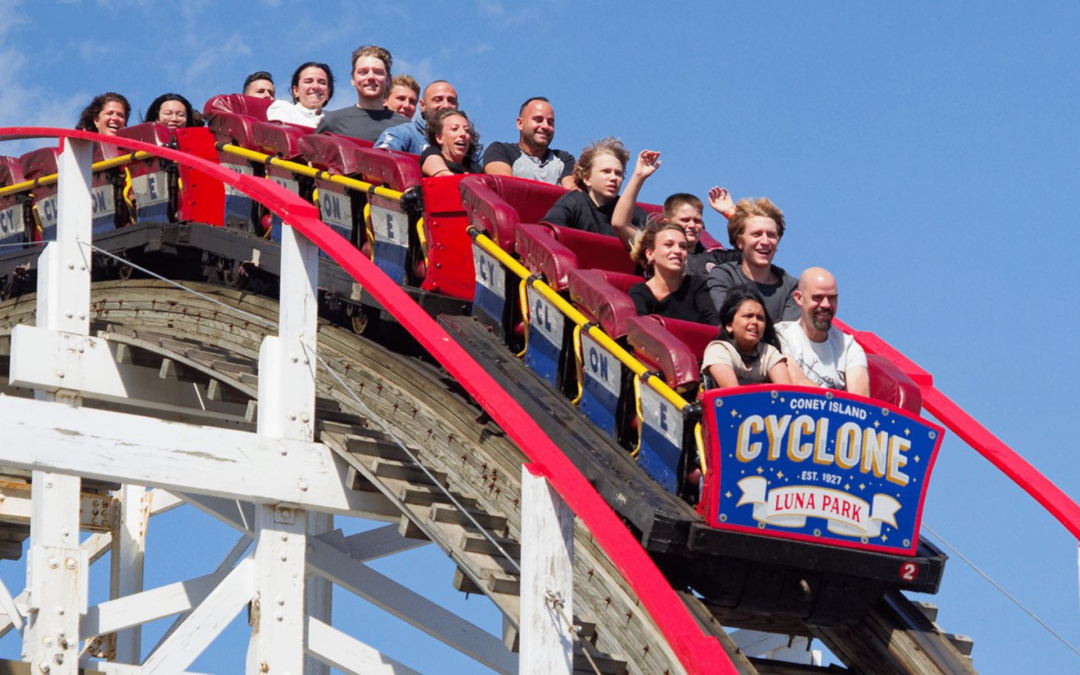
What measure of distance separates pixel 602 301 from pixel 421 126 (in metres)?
2.82

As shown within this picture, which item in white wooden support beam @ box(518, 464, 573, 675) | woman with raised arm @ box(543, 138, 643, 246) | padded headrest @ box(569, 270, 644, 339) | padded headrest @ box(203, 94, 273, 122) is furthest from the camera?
padded headrest @ box(203, 94, 273, 122)

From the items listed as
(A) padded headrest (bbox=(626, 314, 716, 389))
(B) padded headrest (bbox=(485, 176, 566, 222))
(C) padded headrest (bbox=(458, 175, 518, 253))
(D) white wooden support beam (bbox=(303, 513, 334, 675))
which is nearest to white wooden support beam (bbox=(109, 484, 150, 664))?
(D) white wooden support beam (bbox=(303, 513, 334, 675))

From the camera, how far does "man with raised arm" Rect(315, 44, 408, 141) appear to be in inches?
350

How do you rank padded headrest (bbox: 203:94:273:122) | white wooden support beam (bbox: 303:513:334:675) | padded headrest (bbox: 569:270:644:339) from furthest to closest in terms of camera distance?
padded headrest (bbox: 203:94:273:122)
white wooden support beam (bbox: 303:513:334:675)
padded headrest (bbox: 569:270:644:339)

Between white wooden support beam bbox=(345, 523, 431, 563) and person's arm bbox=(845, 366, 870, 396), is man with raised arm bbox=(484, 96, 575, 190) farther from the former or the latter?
person's arm bbox=(845, 366, 870, 396)

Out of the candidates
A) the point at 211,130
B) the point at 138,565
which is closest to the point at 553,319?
the point at 211,130

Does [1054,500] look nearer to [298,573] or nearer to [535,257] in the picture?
[535,257]

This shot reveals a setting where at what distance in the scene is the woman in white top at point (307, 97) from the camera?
9.62 metres

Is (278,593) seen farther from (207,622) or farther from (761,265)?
(761,265)

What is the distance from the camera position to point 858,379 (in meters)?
6.15

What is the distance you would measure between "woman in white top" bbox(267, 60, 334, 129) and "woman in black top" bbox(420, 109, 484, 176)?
178cm

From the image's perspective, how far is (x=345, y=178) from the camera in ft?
25.7

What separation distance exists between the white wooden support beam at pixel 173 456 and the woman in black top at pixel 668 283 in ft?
4.05

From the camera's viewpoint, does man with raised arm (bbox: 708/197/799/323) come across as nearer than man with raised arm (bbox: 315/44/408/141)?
Yes
